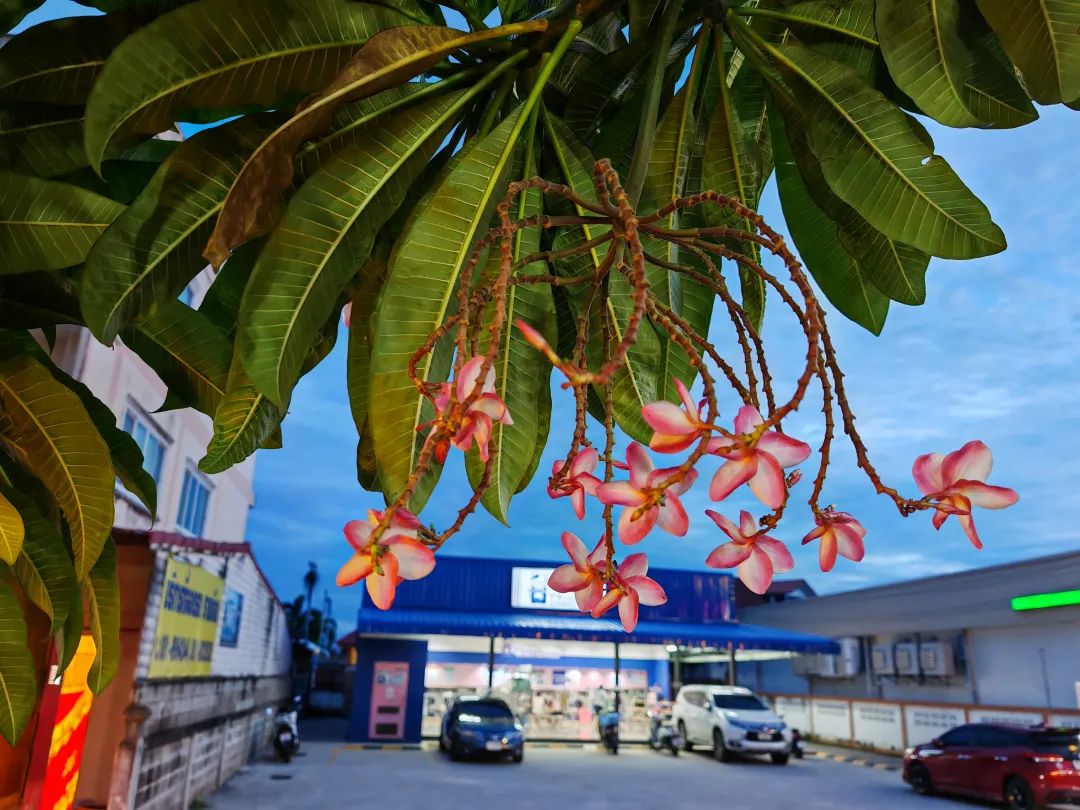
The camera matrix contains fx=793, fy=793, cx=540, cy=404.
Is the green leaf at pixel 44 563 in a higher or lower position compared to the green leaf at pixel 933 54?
lower

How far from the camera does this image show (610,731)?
1612 centimetres

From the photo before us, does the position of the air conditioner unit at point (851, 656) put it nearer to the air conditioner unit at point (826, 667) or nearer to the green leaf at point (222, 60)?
the air conditioner unit at point (826, 667)

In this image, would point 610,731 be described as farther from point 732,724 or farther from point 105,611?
point 105,611

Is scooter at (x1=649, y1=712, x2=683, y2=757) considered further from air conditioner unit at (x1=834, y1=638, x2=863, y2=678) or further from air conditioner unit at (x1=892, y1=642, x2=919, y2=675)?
air conditioner unit at (x1=892, y1=642, x2=919, y2=675)

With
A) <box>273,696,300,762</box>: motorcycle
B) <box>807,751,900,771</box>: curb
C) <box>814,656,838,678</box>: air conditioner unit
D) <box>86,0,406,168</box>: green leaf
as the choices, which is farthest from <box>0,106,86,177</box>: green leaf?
<box>814,656,838,678</box>: air conditioner unit

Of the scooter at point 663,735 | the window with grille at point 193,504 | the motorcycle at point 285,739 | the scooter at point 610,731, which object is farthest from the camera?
the scooter at point 610,731

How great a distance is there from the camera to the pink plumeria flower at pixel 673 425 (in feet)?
2.02

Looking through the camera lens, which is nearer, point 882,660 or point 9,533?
point 9,533

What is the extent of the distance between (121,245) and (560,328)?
82cm

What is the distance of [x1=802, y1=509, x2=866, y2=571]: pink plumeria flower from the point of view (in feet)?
2.66

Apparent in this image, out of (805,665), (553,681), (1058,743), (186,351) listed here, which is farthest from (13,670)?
(805,665)

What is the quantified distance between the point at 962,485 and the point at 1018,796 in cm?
1170

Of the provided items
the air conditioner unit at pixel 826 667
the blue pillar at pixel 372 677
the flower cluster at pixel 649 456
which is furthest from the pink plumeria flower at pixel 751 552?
the air conditioner unit at pixel 826 667

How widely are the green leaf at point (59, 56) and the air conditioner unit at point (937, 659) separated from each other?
16922mm
